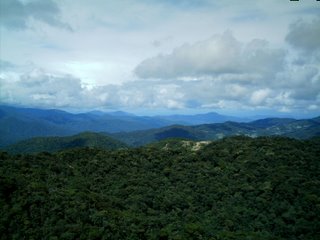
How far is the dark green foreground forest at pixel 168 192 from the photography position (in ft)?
183

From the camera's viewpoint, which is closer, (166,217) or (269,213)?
(166,217)

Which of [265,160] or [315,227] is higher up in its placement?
[265,160]

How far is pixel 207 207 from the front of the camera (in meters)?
86.2

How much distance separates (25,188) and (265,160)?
8189 cm

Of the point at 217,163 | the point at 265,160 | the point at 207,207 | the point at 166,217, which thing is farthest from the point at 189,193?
the point at 265,160

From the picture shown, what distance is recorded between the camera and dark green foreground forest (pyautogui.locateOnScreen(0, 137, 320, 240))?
5575cm

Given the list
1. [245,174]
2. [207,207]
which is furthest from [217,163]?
[207,207]

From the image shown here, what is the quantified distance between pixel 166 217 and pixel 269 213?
26.2m

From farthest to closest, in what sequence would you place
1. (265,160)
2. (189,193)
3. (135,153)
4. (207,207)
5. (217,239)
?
(135,153), (265,160), (189,193), (207,207), (217,239)

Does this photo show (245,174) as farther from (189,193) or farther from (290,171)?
(189,193)

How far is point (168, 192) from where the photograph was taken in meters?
92.2

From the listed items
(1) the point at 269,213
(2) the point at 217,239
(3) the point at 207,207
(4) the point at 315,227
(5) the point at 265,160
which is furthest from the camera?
(5) the point at 265,160

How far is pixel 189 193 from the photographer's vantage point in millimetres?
93188

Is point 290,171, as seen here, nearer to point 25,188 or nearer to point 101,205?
point 101,205
